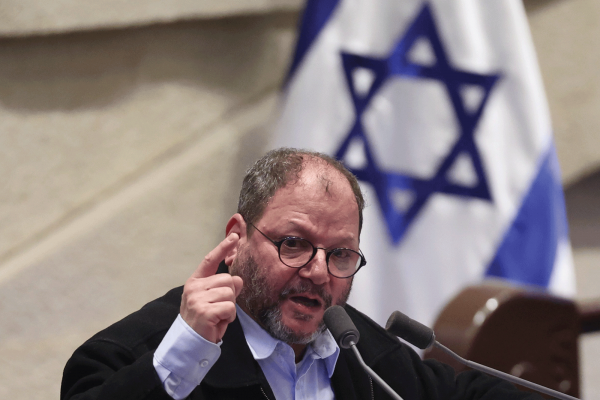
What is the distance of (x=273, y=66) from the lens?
10.0 ft

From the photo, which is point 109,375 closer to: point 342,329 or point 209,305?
point 209,305

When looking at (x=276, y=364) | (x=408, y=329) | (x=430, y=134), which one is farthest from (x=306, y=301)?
(x=430, y=134)

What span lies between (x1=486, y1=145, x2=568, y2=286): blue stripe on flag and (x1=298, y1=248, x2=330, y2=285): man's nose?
4.65ft

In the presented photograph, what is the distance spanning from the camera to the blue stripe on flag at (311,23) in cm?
278

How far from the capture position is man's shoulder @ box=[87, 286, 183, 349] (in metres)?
1.42

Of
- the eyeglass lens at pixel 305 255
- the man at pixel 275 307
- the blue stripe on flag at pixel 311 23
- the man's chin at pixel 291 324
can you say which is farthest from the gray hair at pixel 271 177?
the blue stripe on flag at pixel 311 23

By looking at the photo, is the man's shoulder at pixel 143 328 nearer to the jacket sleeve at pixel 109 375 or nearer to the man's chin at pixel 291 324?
the jacket sleeve at pixel 109 375

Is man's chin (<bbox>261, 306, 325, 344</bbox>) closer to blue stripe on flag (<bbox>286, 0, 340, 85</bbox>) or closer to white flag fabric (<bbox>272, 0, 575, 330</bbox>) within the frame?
white flag fabric (<bbox>272, 0, 575, 330</bbox>)

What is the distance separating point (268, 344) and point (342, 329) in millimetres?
363

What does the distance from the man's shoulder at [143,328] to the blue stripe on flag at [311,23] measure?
150 cm

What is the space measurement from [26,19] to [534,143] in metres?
2.07

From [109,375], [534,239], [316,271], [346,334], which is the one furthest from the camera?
[534,239]

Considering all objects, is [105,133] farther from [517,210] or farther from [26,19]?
[517,210]

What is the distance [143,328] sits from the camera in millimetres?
1462
